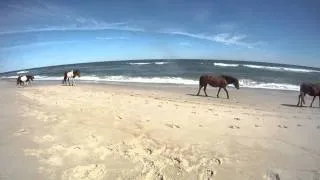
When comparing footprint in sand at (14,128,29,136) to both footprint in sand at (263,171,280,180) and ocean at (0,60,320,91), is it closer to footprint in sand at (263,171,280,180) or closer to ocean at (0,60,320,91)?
footprint in sand at (263,171,280,180)

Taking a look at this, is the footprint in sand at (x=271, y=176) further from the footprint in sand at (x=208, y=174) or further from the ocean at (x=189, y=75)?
the ocean at (x=189, y=75)

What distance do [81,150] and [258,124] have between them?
4672mm

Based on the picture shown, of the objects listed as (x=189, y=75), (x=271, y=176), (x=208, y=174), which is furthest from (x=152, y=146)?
(x=189, y=75)

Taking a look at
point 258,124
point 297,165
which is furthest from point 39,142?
point 258,124

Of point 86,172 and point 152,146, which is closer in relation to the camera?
point 86,172

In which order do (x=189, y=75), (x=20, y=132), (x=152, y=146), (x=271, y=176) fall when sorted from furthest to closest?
(x=189, y=75) → (x=20, y=132) → (x=152, y=146) → (x=271, y=176)

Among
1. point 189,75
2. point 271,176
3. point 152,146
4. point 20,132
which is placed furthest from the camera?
point 189,75

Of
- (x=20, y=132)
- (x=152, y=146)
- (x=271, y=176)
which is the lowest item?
(x=271, y=176)

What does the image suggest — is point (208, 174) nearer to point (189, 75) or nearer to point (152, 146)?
point (152, 146)

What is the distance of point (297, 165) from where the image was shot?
5500 mm

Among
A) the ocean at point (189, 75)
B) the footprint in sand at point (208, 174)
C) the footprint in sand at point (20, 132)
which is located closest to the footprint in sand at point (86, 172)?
the footprint in sand at point (208, 174)

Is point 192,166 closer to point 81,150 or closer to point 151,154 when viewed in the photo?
point 151,154

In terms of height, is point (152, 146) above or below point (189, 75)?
below

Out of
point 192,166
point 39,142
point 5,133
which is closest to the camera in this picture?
point 192,166
